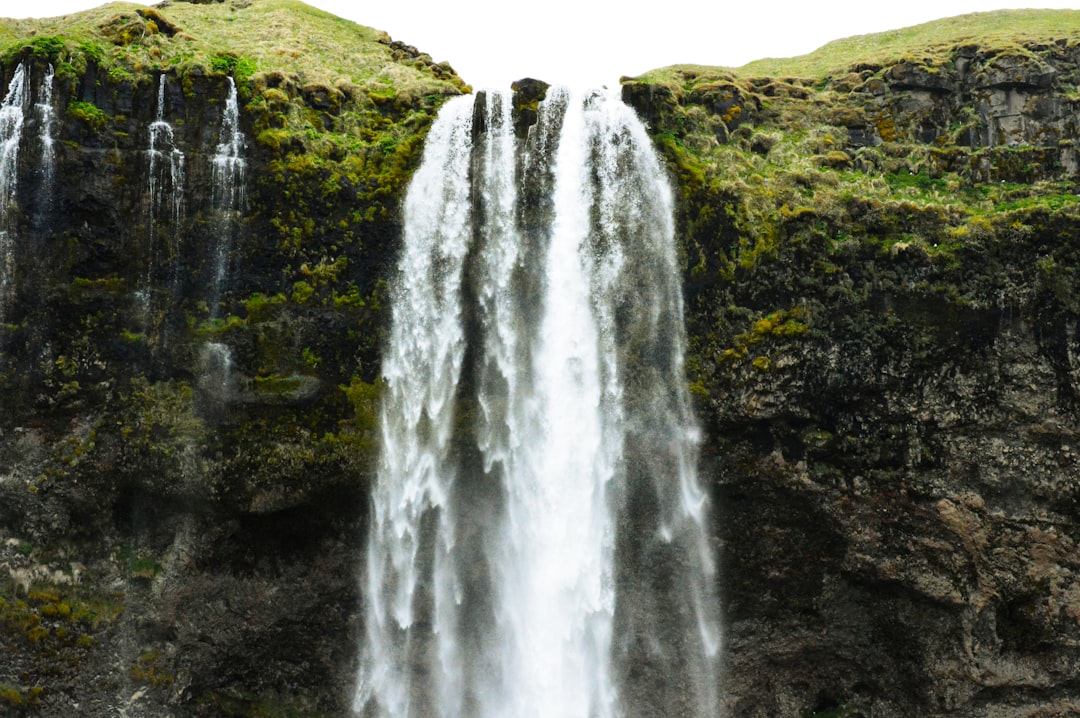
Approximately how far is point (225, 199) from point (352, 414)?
625 cm

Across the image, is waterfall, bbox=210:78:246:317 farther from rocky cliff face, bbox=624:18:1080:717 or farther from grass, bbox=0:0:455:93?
rocky cliff face, bbox=624:18:1080:717

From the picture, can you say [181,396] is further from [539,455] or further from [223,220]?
[539,455]

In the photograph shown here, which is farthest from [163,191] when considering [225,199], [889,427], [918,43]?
[918,43]

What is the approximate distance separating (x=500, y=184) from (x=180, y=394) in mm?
9537

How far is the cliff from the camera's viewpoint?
1869cm

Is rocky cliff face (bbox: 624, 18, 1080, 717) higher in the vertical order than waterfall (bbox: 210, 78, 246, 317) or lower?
lower

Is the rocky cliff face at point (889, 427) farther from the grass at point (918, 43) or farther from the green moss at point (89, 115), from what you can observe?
the green moss at point (89, 115)

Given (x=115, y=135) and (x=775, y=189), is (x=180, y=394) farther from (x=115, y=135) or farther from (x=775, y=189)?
(x=775, y=189)

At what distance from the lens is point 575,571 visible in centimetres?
1938

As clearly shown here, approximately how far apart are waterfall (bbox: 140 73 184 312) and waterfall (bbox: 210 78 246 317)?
88 centimetres

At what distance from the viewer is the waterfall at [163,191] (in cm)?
1970

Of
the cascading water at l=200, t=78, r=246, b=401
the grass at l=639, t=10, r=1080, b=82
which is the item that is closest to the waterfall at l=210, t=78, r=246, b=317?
the cascading water at l=200, t=78, r=246, b=401

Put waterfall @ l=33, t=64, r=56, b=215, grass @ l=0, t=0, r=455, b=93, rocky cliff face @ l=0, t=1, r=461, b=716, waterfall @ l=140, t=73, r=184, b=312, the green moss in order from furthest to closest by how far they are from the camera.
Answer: grass @ l=0, t=0, r=455, b=93, waterfall @ l=140, t=73, r=184, b=312, the green moss, waterfall @ l=33, t=64, r=56, b=215, rocky cliff face @ l=0, t=1, r=461, b=716

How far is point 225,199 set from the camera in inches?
790
